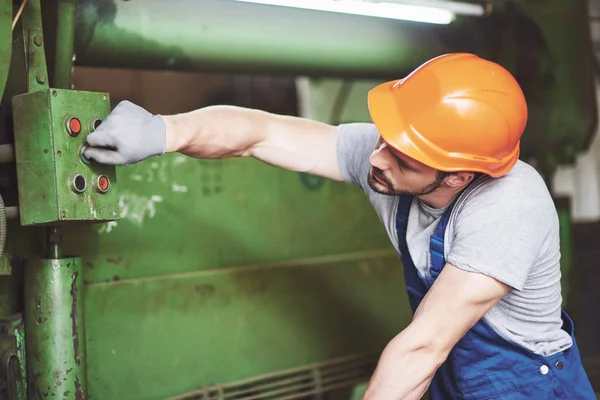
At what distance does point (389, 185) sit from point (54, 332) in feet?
2.50

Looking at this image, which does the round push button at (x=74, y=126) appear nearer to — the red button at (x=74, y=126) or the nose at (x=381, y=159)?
the red button at (x=74, y=126)

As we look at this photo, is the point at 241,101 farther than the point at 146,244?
Yes

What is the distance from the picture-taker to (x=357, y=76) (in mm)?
2199

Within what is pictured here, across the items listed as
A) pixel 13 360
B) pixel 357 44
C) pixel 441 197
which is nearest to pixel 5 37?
pixel 13 360

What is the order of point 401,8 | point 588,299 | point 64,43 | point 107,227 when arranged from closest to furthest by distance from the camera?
point 64,43 < point 107,227 < point 401,8 < point 588,299

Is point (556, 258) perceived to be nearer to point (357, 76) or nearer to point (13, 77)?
point (357, 76)

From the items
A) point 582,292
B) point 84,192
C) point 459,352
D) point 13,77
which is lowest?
point 582,292

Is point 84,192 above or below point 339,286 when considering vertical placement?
above

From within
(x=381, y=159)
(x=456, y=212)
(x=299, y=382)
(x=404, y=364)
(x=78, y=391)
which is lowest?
(x=299, y=382)

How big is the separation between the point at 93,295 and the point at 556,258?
3.41 ft

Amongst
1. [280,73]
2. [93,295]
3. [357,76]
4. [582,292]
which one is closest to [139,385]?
[93,295]

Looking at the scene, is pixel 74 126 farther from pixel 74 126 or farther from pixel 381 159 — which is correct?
pixel 381 159

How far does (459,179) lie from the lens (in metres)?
1.38

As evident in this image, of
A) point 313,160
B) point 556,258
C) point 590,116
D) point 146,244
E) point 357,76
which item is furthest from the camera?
point 590,116
